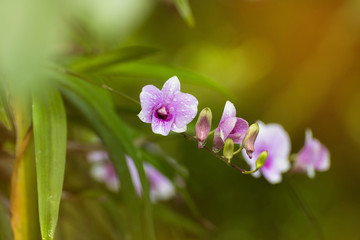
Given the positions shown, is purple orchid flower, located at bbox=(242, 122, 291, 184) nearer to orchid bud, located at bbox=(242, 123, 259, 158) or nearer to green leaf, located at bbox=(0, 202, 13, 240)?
orchid bud, located at bbox=(242, 123, 259, 158)

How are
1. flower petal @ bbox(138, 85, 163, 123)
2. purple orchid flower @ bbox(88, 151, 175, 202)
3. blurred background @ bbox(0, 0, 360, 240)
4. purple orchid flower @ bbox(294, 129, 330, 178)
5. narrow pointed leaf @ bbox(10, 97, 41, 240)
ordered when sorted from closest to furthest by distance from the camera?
flower petal @ bbox(138, 85, 163, 123) → narrow pointed leaf @ bbox(10, 97, 41, 240) → purple orchid flower @ bbox(294, 129, 330, 178) → purple orchid flower @ bbox(88, 151, 175, 202) → blurred background @ bbox(0, 0, 360, 240)

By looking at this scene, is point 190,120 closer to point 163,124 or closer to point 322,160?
point 163,124

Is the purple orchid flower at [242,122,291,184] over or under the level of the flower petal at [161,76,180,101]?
under

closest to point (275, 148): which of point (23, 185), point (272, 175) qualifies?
point (272, 175)

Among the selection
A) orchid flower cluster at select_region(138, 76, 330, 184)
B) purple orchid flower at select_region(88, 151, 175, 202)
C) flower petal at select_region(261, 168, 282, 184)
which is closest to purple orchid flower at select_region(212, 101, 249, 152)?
orchid flower cluster at select_region(138, 76, 330, 184)

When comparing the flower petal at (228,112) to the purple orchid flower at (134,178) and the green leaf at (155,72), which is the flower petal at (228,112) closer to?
the green leaf at (155,72)

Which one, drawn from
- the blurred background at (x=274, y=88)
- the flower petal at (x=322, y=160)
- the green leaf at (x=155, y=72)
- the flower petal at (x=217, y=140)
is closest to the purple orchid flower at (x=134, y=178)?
the green leaf at (x=155, y=72)
